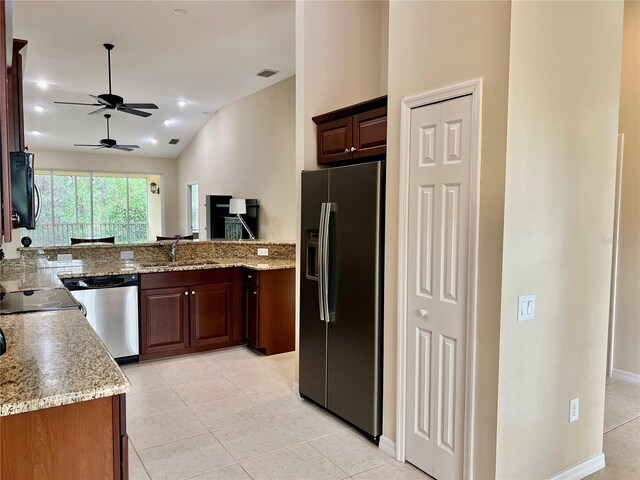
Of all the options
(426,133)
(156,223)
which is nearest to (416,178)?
(426,133)

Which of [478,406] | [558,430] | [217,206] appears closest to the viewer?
[478,406]

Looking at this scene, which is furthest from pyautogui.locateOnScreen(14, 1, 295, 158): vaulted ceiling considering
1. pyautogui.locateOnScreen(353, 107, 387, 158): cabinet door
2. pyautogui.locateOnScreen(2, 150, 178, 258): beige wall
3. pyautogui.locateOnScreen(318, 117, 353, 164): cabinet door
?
pyautogui.locateOnScreen(353, 107, 387, 158): cabinet door

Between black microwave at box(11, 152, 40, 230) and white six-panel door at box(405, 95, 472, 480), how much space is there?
1875 millimetres

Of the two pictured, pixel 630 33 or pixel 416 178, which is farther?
pixel 630 33

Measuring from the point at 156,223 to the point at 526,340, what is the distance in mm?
11185

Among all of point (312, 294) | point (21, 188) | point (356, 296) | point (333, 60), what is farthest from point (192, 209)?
point (21, 188)

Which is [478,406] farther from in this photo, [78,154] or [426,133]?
[78,154]

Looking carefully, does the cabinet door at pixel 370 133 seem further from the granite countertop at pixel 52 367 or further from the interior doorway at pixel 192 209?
the interior doorway at pixel 192 209

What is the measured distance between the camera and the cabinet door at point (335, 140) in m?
3.14

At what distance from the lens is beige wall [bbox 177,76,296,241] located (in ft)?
20.6

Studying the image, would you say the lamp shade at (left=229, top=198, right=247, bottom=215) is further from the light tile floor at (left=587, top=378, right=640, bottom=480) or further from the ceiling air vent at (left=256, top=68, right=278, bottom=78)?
the light tile floor at (left=587, top=378, right=640, bottom=480)

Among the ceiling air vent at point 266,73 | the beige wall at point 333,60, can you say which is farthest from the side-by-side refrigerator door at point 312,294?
the ceiling air vent at point 266,73

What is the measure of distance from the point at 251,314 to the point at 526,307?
3036 mm

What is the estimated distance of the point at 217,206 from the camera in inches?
304
